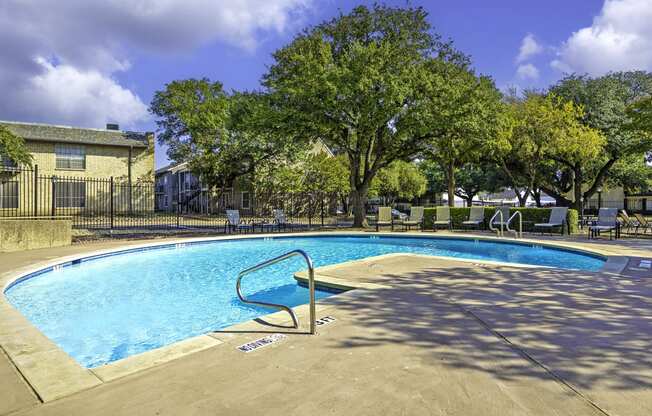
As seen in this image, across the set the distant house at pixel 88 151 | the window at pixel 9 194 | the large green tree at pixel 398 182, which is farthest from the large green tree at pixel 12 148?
the large green tree at pixel 398 182

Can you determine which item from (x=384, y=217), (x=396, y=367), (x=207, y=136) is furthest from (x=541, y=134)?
(x=207, y=136)

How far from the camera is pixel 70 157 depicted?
85.1 feet

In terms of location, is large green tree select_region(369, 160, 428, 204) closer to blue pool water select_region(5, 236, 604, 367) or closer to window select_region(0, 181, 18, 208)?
blue pool water select_region(5, 236, 604, 367)

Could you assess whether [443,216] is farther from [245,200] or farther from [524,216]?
[245,200]

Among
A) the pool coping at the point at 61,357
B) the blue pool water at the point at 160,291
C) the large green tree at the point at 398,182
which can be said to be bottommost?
the blue pool water at the point at 160,291

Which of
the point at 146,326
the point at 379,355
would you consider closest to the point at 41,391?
the point at 379,355

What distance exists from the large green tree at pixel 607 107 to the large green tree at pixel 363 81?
34.9 feet

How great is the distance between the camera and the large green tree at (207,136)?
90.2 feet

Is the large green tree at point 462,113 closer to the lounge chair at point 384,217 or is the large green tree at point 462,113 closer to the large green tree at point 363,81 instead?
the large green tree at point 363,81

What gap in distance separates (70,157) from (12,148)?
14.8ft

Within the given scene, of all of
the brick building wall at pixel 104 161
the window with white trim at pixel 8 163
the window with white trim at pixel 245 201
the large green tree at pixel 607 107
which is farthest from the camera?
the window with white trim at pixel 245 201

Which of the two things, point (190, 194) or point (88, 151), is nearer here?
point (88, 151)

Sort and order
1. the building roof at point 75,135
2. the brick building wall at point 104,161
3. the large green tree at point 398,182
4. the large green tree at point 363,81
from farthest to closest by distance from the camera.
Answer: the large green tree at point 398,182 < the brick building wall at point 104,161 < the building roof at point 75,135 < the large green tree at point 363,81

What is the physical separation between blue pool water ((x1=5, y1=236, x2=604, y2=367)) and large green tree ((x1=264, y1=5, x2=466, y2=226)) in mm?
6474
